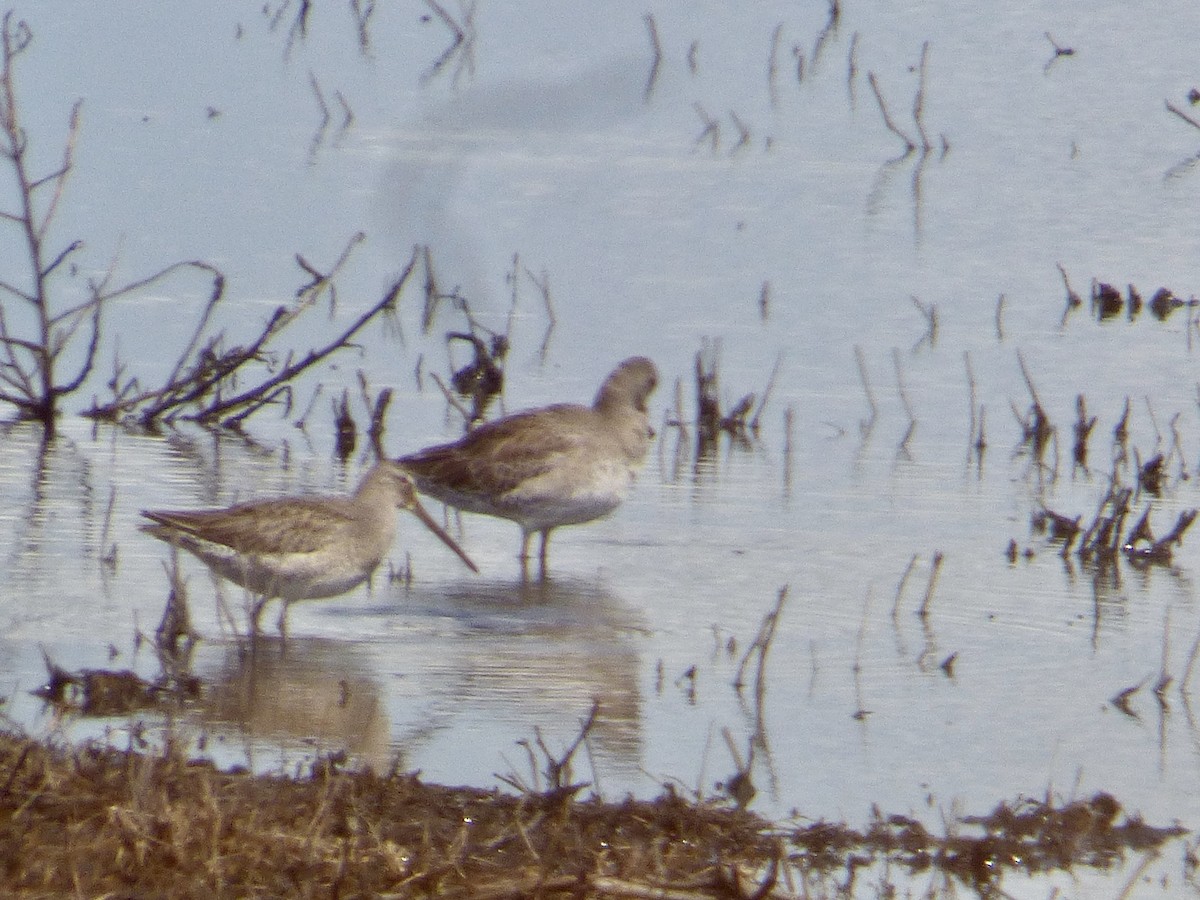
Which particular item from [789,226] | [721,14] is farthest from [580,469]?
[721,14]

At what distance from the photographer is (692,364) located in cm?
1193

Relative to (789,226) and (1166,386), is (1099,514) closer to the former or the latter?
(1166,386)

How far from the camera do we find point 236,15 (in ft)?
68.2

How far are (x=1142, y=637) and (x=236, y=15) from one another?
48.5ft

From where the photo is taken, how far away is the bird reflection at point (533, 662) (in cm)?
635

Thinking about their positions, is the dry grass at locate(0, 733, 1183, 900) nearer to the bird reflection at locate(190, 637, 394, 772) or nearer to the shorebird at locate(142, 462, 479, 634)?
the bird reflection at locate(190, 637, 394, 772)

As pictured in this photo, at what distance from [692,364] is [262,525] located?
4.54 m

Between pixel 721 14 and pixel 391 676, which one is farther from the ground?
pixel 721 14

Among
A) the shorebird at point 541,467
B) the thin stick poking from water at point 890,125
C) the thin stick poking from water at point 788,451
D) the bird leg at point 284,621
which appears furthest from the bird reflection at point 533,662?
the thin stick poking from water at point 890,125

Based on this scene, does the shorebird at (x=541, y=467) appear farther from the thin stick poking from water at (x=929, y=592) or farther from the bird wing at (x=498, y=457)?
the thin stick poking from water at (x=929, y=592)

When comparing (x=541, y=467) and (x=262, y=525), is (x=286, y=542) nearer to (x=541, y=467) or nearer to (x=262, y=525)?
(x=262, y=525)

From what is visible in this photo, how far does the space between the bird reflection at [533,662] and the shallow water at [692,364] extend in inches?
0.9

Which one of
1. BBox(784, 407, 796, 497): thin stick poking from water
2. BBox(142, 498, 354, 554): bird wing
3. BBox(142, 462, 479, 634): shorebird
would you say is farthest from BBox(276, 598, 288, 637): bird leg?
BBox(784, 407, 796, 497): thin stick poking from water

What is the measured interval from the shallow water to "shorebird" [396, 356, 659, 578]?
0.74ft
